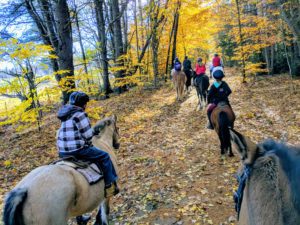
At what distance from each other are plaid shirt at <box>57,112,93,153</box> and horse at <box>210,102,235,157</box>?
3795 mm

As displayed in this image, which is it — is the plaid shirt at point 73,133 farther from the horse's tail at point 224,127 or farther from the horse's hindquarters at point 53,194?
the horse's tail at point 224,127

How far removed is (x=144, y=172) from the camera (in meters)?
6.23

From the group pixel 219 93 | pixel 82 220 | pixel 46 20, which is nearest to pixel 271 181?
pixel 82 220

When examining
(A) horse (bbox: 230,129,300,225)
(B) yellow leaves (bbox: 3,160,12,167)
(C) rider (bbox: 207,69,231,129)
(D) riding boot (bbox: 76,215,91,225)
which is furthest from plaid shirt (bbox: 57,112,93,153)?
(B) yellow leaves (bbox: 3,160,12,167)

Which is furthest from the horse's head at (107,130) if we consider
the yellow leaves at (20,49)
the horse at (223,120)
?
the yellow leaves at (20,49)

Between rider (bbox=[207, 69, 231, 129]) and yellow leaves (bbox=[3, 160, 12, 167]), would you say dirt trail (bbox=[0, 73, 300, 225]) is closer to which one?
yellow leaves (bbox=[3, 160, 12, 167])

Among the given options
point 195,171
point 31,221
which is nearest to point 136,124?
point 195,171

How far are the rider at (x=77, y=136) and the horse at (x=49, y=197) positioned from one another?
357 mm

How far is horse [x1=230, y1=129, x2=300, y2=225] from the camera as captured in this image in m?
1.33

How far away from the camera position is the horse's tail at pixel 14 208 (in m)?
2.52

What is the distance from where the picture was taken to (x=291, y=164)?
4.52 feet

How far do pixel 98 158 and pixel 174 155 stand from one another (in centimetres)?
381

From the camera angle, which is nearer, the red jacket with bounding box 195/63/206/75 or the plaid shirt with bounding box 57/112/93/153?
the plaid shirt with bounding box 57/112/93/153

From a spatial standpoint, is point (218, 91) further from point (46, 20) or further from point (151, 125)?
point (46, 20)
